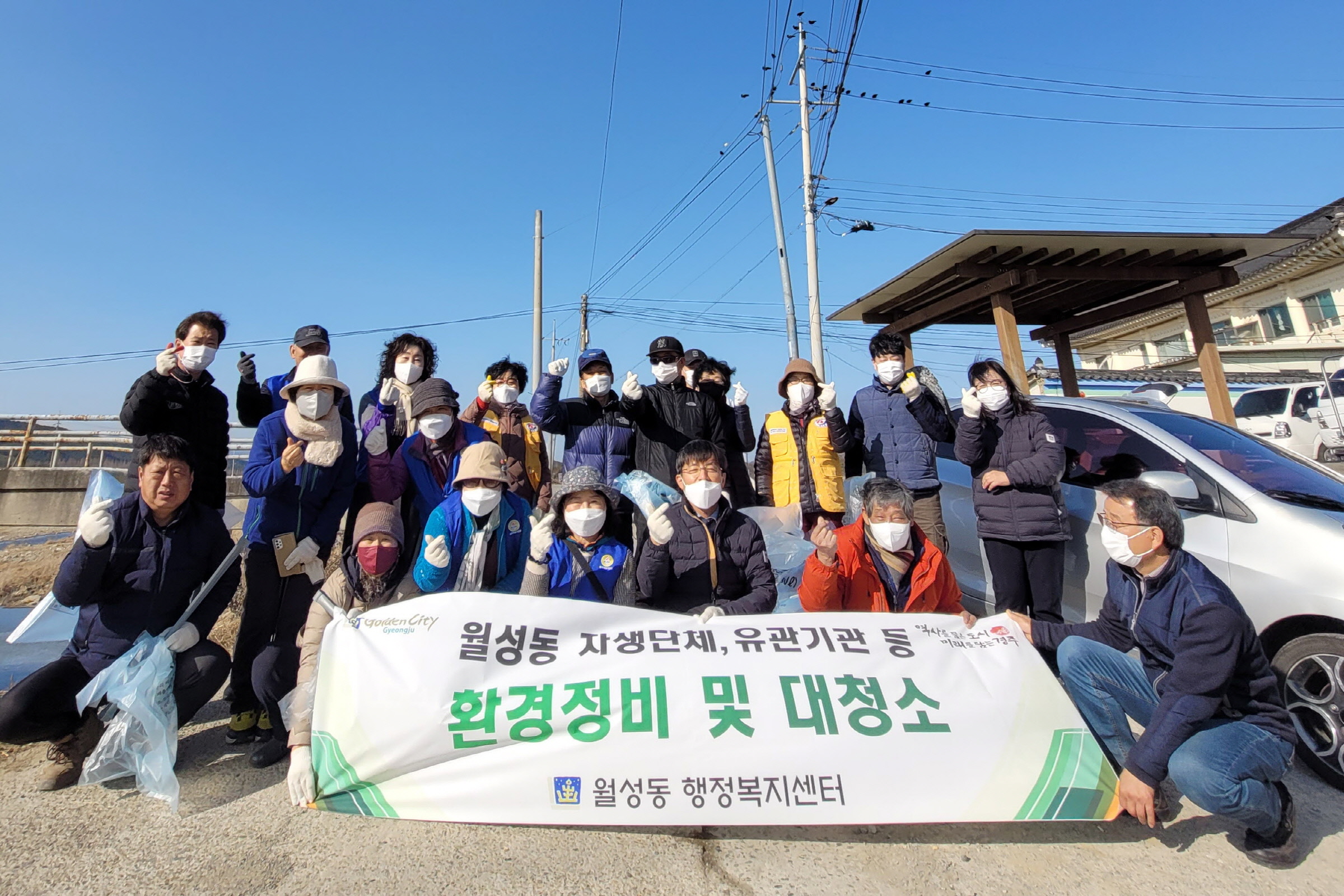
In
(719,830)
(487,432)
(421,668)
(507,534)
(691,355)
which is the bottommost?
(719,830)

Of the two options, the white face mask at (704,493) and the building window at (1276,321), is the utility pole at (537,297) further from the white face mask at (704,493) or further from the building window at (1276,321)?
the building window at (1276,321)

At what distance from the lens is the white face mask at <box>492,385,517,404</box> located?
14.7ft

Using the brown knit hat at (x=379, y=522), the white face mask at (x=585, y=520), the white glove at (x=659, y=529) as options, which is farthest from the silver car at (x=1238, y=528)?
the brown knit hat at (x=379, y=522)

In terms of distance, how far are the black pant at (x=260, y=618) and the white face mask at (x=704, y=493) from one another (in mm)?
1915

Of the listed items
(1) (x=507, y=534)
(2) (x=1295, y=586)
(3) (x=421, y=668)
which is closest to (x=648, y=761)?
(3) (x=421, y=668)

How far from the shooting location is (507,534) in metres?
3.28

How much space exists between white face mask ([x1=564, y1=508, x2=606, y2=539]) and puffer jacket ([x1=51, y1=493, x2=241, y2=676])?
1.64 meters

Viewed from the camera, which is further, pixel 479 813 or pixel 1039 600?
pixel 1039 600

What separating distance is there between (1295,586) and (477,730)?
3413 mm

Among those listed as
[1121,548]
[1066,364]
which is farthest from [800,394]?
[1066,364]

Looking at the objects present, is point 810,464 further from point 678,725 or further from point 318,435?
point 318,435

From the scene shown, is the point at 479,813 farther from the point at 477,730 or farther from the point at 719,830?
the point at 719,830

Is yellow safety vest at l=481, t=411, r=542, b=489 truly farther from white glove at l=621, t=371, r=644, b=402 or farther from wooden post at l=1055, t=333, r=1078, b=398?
wooden post at l=1055, t=333, r=1078, b=398

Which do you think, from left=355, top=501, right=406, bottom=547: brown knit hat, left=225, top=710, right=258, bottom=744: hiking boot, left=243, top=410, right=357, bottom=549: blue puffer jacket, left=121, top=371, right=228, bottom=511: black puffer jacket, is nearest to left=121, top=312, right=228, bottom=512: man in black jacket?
left=121, top=371, right=228, bottom=511: black puffer jacket
